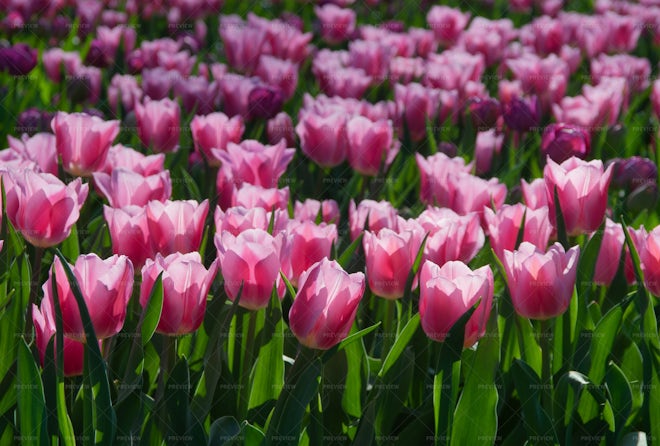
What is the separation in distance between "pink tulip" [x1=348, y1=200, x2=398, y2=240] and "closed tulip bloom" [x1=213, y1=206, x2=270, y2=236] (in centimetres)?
30

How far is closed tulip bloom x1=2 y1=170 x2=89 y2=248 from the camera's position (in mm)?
1603

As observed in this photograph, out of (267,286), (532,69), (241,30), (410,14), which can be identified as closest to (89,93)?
(241,30)

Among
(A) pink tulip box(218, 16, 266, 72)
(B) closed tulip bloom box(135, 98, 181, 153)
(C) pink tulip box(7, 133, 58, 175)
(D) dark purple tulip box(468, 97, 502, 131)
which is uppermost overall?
(C) pink tulip box(7, 133, 58, 175)

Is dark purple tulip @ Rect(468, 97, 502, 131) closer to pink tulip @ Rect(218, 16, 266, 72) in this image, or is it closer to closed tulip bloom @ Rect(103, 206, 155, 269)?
pink tulip @ Rect(218, 16, 266, 72)

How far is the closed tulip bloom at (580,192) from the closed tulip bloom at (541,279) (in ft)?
0.96

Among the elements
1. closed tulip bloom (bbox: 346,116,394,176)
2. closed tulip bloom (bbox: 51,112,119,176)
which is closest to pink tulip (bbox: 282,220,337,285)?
closed tulip bloom (bbox: 51,112,119,176)

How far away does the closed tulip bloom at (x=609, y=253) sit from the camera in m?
1.93

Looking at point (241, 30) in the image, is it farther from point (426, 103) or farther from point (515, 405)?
point (515, 405)

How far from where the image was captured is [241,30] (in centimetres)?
400

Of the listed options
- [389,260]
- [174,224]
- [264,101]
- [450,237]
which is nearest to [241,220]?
[174,224]

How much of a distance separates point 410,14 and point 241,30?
2433mm

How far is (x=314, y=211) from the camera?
209 centimetres

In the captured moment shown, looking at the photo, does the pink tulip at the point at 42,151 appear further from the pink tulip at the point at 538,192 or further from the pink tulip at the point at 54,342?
the pink tulip at the point at 538,192

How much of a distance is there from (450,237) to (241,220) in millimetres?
399
